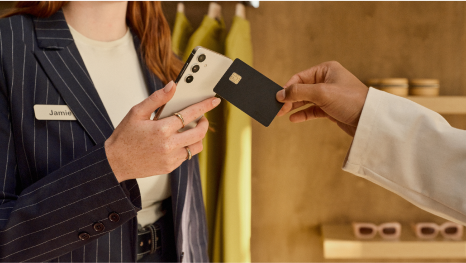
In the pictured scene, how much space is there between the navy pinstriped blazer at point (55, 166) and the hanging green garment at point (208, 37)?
0.40m

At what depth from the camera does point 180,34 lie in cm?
104

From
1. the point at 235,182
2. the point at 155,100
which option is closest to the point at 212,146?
the point at 235,182

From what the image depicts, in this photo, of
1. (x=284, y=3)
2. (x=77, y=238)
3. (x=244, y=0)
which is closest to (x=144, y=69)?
(x=77, y=238)

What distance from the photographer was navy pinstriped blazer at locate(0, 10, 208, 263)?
1.62ft

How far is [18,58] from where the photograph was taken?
Answer: 0.59m

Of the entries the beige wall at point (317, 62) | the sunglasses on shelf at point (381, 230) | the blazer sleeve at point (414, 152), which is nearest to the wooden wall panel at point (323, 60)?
the beige wall at point (317, 62)

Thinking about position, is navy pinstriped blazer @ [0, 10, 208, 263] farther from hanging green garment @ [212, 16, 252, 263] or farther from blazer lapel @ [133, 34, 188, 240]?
hanging green garment @ [212, 16, 252, 263]

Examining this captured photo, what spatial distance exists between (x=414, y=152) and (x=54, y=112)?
0.68 metres

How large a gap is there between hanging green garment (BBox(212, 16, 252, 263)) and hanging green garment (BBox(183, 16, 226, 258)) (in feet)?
0.21

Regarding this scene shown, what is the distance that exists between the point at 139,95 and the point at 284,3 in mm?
765

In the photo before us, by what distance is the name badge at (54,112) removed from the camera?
573mm

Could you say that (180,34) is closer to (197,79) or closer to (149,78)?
(149,78)

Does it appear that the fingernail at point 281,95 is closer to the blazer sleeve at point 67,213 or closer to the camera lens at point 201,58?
the camera lens at point 201,58

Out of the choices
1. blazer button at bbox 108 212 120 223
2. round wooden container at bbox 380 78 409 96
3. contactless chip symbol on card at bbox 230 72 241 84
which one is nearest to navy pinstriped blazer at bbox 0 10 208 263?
blazer button at bbox 108 212 120 223
